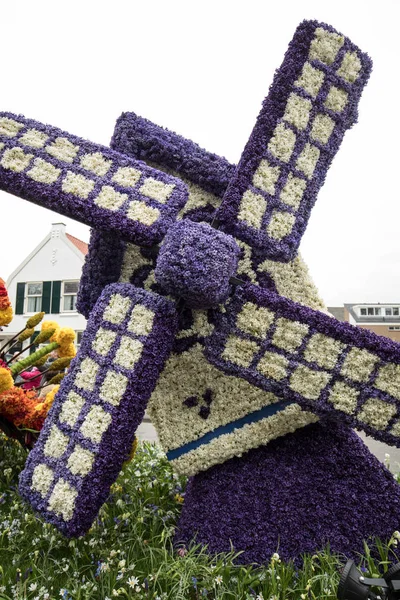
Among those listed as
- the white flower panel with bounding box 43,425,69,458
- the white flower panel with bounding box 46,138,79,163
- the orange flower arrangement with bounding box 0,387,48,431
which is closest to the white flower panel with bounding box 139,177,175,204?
the white flower panel with bounding box 46,138,79,163

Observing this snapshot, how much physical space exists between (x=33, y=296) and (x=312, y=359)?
1520 cm

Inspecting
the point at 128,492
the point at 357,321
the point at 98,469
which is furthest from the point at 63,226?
the point at 357,321

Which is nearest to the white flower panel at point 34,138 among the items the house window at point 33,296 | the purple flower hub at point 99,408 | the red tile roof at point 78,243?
the purple flower hub at point 99,408

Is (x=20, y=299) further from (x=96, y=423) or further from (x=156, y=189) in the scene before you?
(x=96, y=423)

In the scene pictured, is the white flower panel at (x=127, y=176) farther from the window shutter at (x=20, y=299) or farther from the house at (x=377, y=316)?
the house at (x=377, y=316)

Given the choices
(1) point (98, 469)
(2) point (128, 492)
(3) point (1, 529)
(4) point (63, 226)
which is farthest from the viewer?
(4) point (63, 226)

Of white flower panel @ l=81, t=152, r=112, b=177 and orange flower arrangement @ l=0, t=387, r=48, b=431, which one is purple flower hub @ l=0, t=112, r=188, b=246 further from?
orange flower arrangement @ l=0, t=387, r=48, b=431

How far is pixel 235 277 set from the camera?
10.8ft

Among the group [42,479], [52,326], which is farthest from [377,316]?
[42,479]

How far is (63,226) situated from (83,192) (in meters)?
15.0

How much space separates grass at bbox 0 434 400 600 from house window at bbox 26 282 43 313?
44.1 ft

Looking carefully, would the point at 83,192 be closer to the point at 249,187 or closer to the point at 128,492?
the point at 249,187

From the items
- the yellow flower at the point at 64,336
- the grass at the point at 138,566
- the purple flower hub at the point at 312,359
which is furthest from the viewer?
the yellow flower at the point at 64,336

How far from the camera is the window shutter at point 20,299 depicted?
669 inches
